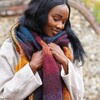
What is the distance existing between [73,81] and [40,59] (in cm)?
25

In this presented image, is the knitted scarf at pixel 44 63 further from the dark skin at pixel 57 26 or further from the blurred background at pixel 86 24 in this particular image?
the blurred background at pixel 86 24

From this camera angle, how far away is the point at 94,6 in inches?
273

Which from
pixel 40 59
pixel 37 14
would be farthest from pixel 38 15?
pixel 40 59

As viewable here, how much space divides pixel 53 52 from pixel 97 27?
454cm

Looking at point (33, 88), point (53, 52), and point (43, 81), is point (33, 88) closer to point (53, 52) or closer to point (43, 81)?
point (43, 81)

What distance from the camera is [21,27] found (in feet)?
8.32

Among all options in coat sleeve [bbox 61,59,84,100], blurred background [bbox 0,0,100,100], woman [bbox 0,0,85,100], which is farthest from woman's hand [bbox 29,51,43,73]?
blurred background [bbox 0,0,100,100]

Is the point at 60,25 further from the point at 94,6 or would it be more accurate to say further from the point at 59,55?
the point at 94,6

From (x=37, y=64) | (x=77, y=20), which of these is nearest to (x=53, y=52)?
(x=37, y=64)

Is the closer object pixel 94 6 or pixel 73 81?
pixel 73 81

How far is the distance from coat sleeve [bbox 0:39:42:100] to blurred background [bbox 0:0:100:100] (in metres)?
3.64

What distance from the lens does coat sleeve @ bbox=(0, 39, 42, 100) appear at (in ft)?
7.92

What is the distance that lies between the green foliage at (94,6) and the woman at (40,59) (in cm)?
440

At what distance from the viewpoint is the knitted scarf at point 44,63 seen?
2.44 meters
